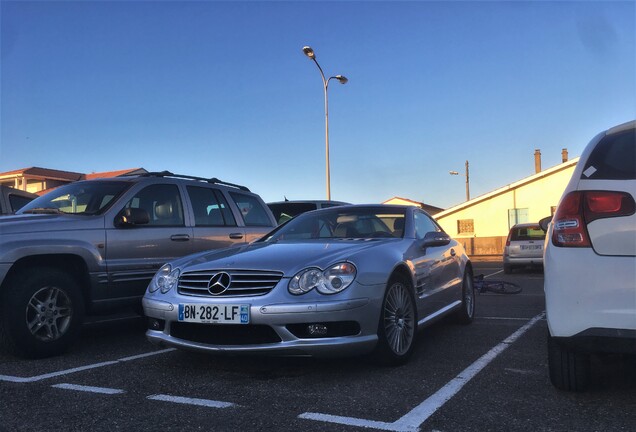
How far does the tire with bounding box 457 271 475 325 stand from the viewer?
6.16 meters

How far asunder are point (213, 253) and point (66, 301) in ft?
4.43

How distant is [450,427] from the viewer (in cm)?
278

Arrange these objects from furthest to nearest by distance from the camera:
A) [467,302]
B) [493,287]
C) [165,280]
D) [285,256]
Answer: [493,287] < [467,302] < [165,280] < [285,256]

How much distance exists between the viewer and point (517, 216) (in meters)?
30.5

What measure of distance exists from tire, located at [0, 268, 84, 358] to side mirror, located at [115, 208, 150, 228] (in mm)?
703

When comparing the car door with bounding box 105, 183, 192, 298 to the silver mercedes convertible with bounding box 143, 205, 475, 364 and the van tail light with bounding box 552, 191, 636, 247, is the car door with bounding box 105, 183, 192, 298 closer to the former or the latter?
the silver mercedes convertible with bounding box 143, 205, 475, 364

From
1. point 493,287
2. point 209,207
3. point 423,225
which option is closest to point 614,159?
point 423,225

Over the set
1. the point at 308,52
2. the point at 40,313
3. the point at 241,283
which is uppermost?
the point at 308,52

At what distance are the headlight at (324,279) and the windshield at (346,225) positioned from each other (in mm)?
1172

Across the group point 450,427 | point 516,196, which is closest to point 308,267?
point 450,427

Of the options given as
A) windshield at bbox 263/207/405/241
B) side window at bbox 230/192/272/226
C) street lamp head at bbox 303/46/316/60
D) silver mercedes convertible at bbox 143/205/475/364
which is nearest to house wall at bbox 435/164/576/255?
street lamp head at bbox 303/46/316/60

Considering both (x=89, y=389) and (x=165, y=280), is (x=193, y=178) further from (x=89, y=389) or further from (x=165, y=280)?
(x=89, y=389)

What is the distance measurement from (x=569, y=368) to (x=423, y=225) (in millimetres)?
2629

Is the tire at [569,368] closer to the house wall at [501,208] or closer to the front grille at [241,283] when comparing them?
the front grille at [241,283]
